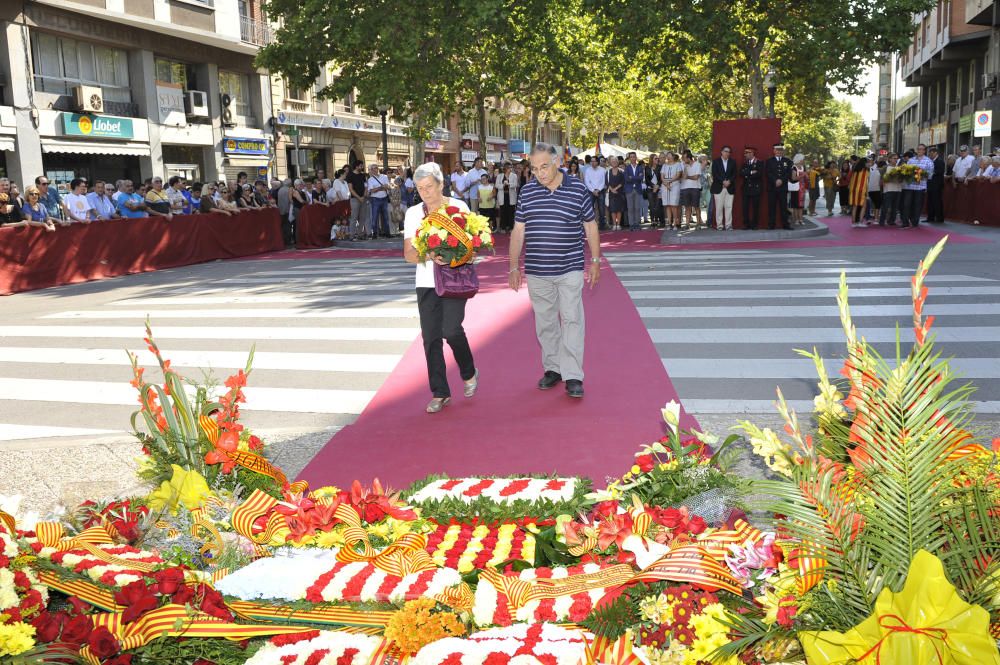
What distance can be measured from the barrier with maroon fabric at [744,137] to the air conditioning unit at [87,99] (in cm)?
1788

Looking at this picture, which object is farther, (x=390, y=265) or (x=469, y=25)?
(x=469, y=25)

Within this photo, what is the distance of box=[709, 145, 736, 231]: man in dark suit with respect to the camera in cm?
2166

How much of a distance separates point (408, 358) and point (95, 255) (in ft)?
36.8

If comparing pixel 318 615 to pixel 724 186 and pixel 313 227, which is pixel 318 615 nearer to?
pixel 724 186

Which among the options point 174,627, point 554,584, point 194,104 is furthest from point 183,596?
point 194,104

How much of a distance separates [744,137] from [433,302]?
1665cm

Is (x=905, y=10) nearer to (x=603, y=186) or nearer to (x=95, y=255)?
(x=603, y=186)

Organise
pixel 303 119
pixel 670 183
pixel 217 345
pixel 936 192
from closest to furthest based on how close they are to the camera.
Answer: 1. pixel 217 345
2. pixel 936 192
3. pixel 670 183
4. pixel 303 119

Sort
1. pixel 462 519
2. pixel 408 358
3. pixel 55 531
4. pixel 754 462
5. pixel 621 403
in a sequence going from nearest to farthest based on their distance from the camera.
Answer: pixel 55 531 < pixel 462 519 < pixel 754 462 < pixel 621 403 < pixel 408 358

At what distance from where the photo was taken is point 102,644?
2.80 metres

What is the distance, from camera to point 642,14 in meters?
24.8

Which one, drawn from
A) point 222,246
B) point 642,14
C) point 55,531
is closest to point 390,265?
point 222,246

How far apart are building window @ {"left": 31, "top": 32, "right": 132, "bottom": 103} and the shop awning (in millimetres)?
1570

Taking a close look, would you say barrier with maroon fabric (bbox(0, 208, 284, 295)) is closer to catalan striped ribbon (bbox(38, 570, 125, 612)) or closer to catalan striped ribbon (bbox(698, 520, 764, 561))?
catalan striped ribbon (bbox(38, 570, 125, 612))
